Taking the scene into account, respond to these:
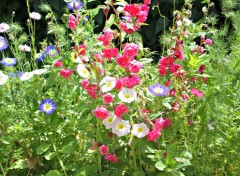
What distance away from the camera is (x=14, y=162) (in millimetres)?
2482

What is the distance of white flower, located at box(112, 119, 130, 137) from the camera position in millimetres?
2035

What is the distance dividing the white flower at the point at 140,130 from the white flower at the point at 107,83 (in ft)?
0.67

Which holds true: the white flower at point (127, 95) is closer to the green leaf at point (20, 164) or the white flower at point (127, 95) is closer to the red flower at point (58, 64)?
the red flower at point (58, 64)

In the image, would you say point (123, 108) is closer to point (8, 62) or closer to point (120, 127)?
point (120, 127)

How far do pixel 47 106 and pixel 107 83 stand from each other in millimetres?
390

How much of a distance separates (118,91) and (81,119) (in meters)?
0.30

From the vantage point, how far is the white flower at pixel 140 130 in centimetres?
204

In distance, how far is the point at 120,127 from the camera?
205 cm

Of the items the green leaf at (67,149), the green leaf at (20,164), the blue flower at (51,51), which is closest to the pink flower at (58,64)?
the blue flower at (51,51)

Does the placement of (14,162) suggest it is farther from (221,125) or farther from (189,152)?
(221,125)

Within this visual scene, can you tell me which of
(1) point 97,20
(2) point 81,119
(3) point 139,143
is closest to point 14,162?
(2) point 81,119

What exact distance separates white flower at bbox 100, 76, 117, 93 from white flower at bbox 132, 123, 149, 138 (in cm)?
20

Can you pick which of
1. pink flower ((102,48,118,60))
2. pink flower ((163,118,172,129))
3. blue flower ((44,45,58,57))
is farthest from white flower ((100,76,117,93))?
blue flower ((44,45,58,57))

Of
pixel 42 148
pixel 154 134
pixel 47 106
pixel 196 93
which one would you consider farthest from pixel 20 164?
pixel 196 93
